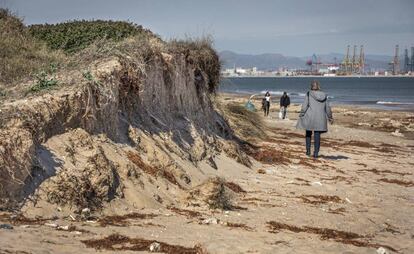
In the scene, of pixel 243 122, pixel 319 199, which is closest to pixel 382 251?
pixel 319 199

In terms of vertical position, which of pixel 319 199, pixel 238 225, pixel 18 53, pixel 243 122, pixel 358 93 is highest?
pixel 18 53

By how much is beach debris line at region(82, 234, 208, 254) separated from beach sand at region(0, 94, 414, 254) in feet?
0.04

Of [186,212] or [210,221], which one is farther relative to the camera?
[186,212]

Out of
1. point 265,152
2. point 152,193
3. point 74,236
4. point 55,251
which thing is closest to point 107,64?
point 152,193

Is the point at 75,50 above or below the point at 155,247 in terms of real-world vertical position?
above

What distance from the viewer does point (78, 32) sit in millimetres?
14711

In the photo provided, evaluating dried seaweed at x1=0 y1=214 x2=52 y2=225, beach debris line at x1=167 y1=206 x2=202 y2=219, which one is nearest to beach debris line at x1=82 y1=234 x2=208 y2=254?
dried seaweed at x1=0 y1=214 x2=52 y2=225

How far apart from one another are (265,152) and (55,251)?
35.9 ft

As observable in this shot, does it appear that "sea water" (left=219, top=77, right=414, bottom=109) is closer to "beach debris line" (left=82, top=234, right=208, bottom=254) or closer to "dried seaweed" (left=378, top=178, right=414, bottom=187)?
"dried seaweed" (left=378, top=178, right=414, bottom=187)

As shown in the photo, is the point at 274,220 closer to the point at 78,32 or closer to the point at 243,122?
the point at 78,32

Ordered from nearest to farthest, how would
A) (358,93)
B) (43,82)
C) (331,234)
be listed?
(331,234)
(43,82)
(358,93)

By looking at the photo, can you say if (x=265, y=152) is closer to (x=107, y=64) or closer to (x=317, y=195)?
(x=317, y=195)

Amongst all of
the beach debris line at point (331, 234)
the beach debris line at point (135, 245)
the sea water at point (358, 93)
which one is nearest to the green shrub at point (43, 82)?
the beach debris line at point (135, 245)

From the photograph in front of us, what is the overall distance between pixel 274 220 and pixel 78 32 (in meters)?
8.61
